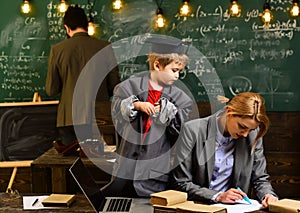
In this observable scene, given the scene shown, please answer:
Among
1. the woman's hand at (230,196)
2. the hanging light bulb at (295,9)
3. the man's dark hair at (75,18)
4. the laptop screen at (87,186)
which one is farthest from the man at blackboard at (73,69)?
the woman's hand at (230,196)

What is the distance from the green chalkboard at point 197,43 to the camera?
5539mm

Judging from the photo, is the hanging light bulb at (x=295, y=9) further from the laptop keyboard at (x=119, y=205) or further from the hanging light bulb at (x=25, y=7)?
the laptop keyboard at (x=119, y=205)

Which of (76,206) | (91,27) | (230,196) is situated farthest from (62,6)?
(230,196)

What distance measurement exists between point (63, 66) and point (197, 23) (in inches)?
58.2

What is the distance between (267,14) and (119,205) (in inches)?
129

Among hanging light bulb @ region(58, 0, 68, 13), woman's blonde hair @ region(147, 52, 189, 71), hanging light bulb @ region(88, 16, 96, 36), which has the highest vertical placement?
hanging light bulb @ region(58, 0, 68, 13)

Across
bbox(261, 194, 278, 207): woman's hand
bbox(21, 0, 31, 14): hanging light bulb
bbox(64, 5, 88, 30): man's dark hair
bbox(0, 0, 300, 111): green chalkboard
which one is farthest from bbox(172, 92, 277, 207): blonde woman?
bbox(21, 0, 31, 14): hanging light bulb

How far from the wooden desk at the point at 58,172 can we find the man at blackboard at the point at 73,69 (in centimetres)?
78

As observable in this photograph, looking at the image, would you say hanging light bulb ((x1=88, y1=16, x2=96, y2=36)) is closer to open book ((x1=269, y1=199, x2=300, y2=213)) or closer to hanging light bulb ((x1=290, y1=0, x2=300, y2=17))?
hanging light bulb ((x1=290, y1=0, x2=300, y2=17))

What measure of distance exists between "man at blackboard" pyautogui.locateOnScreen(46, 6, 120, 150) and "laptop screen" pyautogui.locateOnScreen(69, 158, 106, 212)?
214 centimetres

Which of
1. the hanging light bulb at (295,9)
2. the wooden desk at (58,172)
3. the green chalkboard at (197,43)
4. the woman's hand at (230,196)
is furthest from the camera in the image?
the green chalkboard at (197,43)

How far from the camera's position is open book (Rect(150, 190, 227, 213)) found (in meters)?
2.48

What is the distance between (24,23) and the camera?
569 cm

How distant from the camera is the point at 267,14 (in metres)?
5.46
